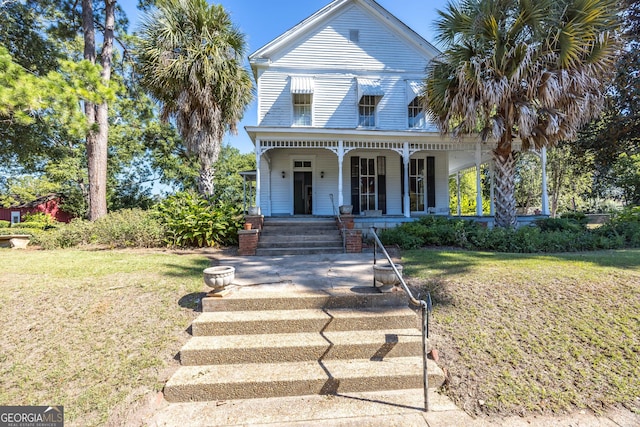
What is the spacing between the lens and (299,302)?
4074mm

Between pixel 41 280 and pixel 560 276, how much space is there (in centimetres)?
887

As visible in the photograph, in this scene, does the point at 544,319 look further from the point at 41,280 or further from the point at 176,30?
the point at 176,30

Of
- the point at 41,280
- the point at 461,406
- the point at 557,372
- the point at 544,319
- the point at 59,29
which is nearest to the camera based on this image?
the point at 461,406

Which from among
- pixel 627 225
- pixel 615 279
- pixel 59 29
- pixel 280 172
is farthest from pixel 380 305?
pixel 59 29

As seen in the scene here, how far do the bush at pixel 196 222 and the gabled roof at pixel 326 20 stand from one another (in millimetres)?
6745

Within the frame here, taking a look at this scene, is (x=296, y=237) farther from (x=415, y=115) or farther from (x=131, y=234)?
(x=415, y=115)

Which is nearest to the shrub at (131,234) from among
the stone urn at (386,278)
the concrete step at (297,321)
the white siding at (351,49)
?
the concrete step at (297,321)

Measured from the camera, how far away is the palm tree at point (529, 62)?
7926mm

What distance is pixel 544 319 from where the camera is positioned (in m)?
3.97

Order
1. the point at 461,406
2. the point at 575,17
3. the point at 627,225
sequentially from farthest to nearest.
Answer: the point at 627,225 < the point at 575,17 < the point at 461,406

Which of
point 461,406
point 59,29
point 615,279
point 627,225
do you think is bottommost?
point 461,406

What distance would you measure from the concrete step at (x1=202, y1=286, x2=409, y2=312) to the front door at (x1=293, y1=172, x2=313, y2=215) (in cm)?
872

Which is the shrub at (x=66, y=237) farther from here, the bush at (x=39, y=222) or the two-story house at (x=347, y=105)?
the bush at (x=39, y=222)

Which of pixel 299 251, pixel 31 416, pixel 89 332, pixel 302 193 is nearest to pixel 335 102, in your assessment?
pixel 302 193
